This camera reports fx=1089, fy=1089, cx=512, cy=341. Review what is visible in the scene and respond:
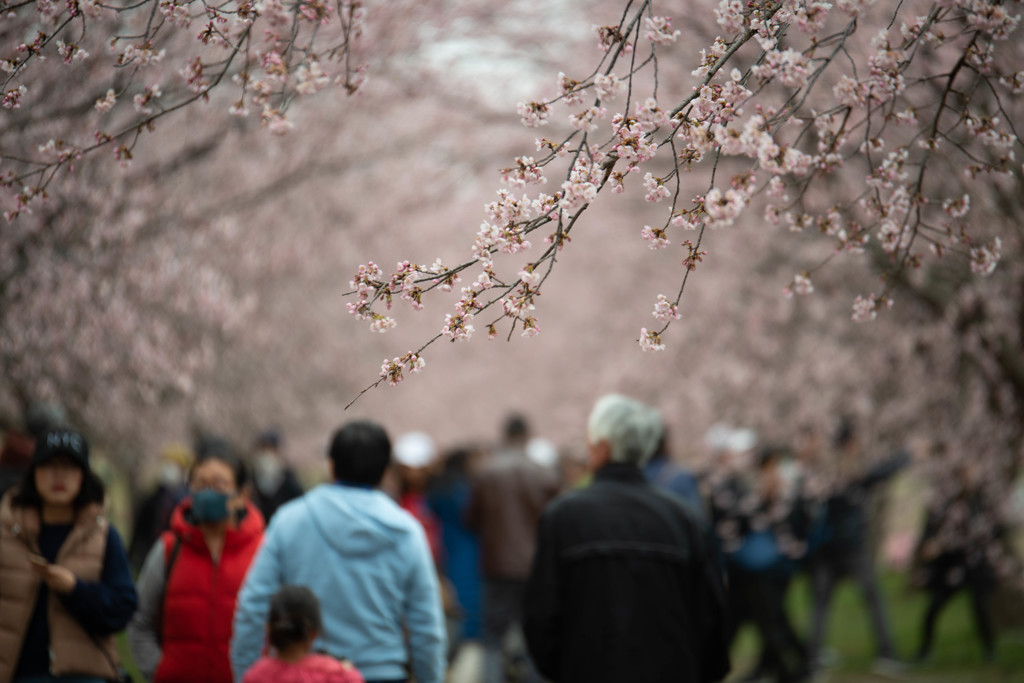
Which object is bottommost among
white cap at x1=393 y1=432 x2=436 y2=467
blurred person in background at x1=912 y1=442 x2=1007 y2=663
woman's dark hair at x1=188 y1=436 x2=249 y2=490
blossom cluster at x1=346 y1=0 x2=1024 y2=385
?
blurred person in background at x1=912 y1=442 x2=1007 y2=663

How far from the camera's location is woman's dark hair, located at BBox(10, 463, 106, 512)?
3.89 m

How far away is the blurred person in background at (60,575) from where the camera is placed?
3.77 metres

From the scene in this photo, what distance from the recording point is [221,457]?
4.41 m

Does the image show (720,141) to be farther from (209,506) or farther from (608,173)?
(209,506)

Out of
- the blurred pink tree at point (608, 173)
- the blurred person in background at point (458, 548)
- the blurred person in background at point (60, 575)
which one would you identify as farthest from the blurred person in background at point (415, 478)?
the blurred person in background at point (60, 575)

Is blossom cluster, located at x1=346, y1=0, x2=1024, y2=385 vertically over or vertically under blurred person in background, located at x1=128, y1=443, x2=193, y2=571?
over

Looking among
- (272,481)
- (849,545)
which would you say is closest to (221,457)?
(272,481)

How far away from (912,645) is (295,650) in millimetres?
8135

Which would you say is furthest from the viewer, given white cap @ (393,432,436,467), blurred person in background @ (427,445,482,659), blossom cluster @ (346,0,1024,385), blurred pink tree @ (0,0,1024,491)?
blurred person in background @ (427,445,482,659)

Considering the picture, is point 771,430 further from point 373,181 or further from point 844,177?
point 373,181

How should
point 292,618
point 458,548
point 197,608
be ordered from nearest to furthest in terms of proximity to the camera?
point 292,618, point 197,608, point 458,548

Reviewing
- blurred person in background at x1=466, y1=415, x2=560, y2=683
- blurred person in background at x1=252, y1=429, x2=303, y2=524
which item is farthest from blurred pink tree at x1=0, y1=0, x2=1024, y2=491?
blurred person in background at x1=466, y1=415, x2=560, y2=683

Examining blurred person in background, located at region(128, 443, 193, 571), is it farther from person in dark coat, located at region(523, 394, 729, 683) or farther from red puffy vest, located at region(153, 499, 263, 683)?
person in dark coat, located at region(523, 394, 729, 683)

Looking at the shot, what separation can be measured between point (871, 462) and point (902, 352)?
4.29ft
